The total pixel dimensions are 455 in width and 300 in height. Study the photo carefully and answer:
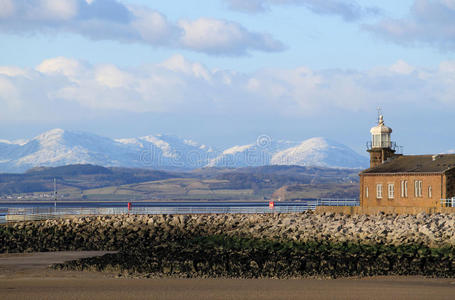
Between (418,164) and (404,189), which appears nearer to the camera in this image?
(404,189)

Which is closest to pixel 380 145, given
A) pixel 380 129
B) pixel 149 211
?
pixel 380 129

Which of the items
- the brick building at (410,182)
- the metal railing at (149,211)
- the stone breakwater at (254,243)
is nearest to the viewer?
the stone breakwater at (254,243)

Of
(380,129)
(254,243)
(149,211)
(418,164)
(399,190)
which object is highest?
(380,129)

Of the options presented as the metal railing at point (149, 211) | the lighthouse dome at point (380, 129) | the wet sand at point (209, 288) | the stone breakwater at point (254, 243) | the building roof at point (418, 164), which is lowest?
the wet sand at point (209, 288)

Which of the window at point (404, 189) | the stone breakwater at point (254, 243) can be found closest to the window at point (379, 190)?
the window at point (404, 189)

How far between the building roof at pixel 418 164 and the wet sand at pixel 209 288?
34423 millimetres

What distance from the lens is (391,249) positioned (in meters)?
47.4

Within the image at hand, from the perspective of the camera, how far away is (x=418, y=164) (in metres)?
73.2

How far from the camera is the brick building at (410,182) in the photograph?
69.1m

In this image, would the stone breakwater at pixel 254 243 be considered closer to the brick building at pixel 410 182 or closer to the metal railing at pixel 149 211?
the metal railing at pixel 149 211

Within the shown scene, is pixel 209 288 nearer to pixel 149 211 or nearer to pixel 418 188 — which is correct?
pixel 418 188

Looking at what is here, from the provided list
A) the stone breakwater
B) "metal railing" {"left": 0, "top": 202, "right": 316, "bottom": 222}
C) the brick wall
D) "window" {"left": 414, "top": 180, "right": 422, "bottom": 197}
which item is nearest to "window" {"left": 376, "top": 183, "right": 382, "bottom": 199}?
"window" {"left": 414, "top": 180, "right": 422, "bottom": 197}

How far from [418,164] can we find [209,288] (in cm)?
4406

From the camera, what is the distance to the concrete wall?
227 feet
